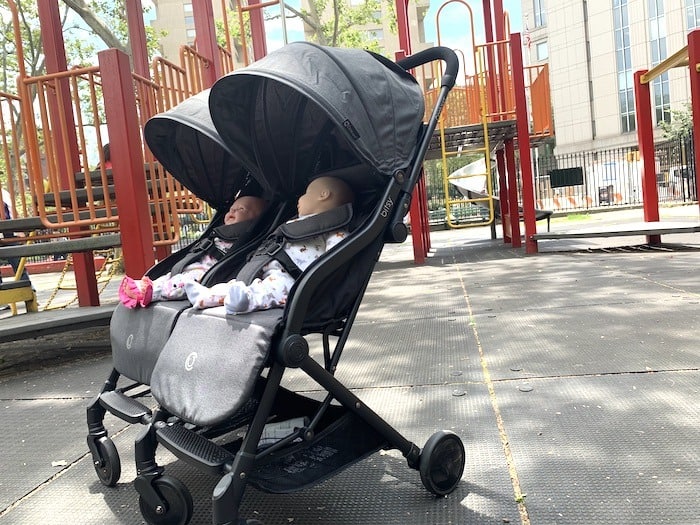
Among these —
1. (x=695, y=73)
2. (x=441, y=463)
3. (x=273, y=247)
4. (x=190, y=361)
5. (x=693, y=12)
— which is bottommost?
(x=441, y=463)

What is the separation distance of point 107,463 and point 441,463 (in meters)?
1.36

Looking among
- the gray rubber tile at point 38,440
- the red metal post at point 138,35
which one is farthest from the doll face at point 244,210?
the red metal post at point 138,35

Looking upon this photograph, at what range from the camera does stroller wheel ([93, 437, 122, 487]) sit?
234 cm

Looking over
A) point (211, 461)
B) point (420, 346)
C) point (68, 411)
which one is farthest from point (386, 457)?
point (68, 411)

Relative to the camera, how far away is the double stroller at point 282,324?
1.79 m

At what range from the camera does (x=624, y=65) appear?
45750mm

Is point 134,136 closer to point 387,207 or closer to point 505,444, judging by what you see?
point 387,207

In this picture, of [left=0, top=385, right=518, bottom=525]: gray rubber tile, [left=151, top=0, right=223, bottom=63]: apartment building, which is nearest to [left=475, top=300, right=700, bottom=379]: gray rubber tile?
[left=0, top=385, right=518, bottom=525]: gray rubber tile

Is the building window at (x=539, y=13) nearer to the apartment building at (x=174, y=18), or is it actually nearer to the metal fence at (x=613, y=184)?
the metal fence at (x=613, y=184)

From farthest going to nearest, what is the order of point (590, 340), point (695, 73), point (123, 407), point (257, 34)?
point (257, 34)
point (695, 73)
point (590, 340)
point (123, 407)

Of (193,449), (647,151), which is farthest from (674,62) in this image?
Answer: (193,449)

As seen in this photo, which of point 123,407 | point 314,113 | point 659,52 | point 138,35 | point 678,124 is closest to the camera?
point 123,407

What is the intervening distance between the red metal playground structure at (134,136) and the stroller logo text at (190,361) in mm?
2823

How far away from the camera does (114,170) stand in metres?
4.53
